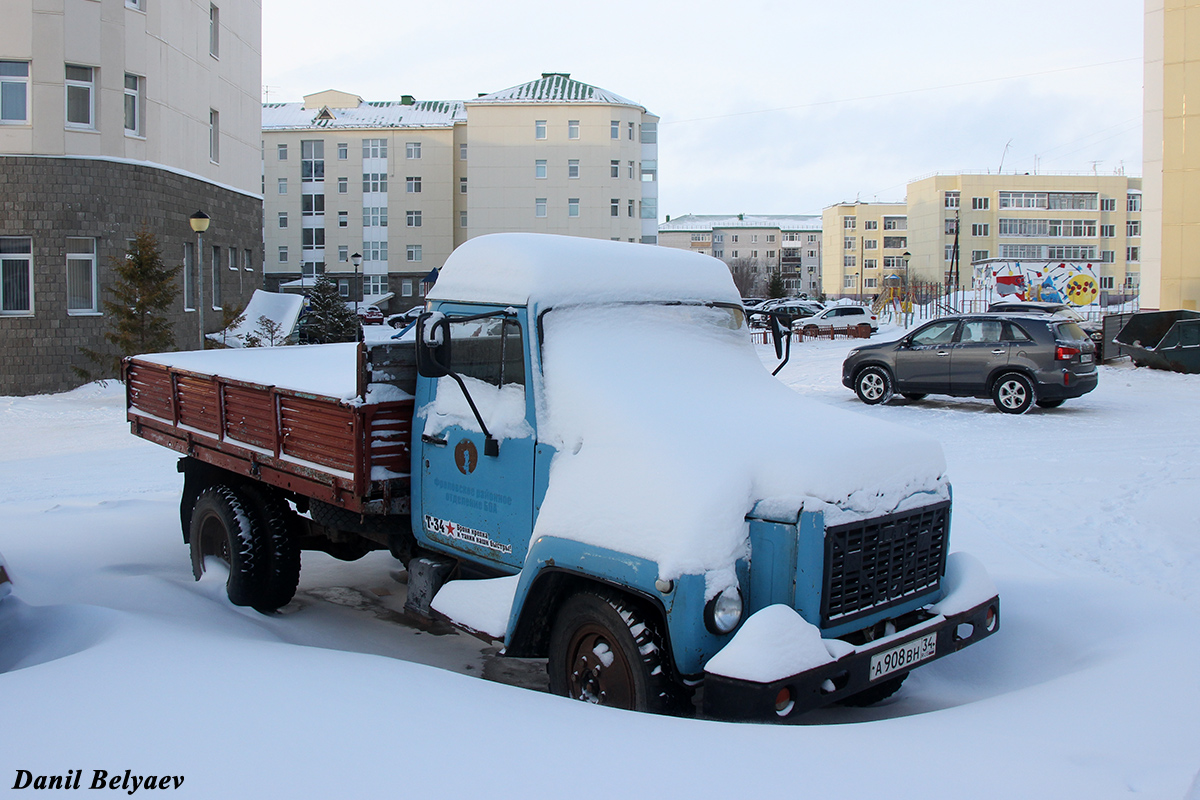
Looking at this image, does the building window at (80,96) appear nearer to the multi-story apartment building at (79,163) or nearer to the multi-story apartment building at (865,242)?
the multi-story apartment building at (79,163)

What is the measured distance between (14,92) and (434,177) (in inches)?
1975

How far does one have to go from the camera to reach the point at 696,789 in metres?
2.92

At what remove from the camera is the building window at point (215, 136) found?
28.7 m

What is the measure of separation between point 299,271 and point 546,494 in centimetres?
7310

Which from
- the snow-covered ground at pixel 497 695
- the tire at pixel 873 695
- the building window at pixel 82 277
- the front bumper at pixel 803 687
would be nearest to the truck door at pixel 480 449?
the snow-covered ground at pixel 497 695

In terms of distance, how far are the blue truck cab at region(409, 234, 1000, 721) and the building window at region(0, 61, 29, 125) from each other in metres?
21.5

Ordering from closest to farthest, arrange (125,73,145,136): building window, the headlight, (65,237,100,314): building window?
the headlight, (65,237,100,314): building window, (125,73,145,136): building window

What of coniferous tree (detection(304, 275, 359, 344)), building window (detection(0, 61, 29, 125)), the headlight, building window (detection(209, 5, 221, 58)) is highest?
building window (detection(209, 5, 221, 58))

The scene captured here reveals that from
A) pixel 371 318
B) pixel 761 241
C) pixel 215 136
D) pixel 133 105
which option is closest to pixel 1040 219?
pixel 761 241

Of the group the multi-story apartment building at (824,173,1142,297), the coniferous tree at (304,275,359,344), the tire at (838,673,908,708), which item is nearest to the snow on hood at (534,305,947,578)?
the tire at (838,673,908,708)

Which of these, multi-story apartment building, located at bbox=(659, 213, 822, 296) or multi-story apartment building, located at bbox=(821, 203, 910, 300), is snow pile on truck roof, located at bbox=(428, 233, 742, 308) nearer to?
multi-story apartment building, located at bbox=(821, 203, 910, 300)

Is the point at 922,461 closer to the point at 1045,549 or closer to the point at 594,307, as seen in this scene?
the point at 594,307

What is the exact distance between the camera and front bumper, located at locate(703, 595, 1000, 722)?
3.42m

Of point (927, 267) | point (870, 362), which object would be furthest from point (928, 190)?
point (870, 362)
